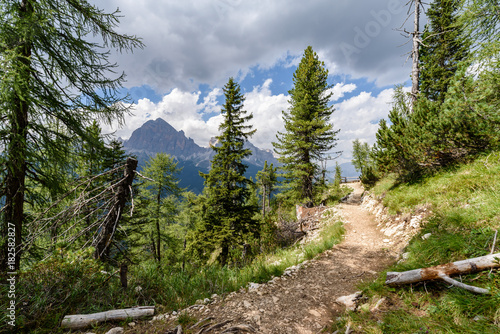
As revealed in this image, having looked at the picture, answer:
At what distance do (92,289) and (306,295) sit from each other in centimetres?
460

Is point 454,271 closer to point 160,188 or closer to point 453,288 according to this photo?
point 453,288

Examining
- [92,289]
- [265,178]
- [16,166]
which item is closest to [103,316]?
[92,289]

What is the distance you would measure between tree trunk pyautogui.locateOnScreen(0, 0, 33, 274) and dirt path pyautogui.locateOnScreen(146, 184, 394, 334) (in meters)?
4.83

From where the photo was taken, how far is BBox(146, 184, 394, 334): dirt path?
11.0ft

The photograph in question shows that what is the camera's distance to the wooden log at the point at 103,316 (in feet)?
10.00

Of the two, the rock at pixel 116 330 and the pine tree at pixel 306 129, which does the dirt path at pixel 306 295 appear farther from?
the pine tree at pixel 306 129

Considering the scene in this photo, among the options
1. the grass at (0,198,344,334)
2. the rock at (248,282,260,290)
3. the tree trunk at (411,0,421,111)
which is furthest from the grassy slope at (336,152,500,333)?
the tree trunk at (411,0,421,111)

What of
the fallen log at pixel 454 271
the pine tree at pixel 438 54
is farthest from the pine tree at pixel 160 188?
the pine tree at pixel 438 54

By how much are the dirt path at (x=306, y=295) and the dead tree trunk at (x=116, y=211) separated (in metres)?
2.85

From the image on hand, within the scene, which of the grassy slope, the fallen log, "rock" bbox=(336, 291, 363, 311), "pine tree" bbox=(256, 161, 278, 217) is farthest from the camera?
"pine tree" bbox=(256, 161, 278, 217)

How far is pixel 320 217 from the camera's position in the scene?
43.1 ft

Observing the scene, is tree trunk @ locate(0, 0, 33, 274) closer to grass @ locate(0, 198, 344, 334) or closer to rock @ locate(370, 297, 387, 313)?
grass @ locate(0, 198, 344, 334)

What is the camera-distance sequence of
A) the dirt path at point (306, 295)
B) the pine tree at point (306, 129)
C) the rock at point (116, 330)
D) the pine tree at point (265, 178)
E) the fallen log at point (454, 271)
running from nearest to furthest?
1. the fallen log at point (454, 271)
2. the rock at point (116, 330)
3. the dirt path at point (306, 295)
4. the pine tree at point (306, 129)
5. the pine tree at point (265, 178)

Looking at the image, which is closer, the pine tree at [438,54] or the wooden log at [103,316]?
the wooden log at [103,316]
